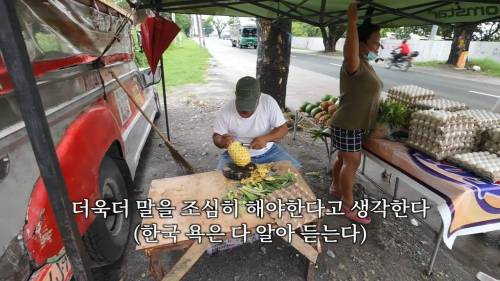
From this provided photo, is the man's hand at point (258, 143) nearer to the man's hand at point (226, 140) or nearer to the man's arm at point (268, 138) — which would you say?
the man's arm at point (268, 138)

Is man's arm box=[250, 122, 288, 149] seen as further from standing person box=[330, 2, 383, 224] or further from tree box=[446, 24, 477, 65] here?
tree box=[446, 24, 477, 65]

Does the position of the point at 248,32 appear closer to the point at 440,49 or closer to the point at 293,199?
the point at 440,49

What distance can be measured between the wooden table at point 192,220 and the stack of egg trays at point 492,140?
1.54 meters

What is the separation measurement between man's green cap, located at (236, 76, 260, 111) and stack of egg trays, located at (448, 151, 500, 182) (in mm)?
1661

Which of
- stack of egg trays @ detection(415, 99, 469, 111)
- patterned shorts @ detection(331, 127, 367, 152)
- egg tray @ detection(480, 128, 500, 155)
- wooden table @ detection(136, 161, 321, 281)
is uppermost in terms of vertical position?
stack of egg trays @ detection(415, 99, 469, 111)

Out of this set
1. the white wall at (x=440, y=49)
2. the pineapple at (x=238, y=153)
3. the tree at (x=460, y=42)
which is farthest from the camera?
the white wall at (x=440, y=49)

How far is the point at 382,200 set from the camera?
3.51m

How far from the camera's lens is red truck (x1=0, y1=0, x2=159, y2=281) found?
1406mm

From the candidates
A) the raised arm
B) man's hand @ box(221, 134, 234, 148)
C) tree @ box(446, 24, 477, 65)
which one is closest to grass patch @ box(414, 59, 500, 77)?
tree @ box(446, 24, 477, 65)

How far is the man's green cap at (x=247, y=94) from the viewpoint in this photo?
2580 mm

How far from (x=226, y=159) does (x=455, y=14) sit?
2.85m

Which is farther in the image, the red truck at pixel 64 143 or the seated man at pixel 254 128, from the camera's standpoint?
the seated man at pixel 254 128

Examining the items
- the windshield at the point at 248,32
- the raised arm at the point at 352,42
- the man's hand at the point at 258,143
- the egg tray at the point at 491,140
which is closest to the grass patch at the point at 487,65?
the windshield at the point at 248,32

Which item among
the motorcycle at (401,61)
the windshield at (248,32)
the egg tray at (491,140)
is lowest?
the motorcycle at (401,61)
